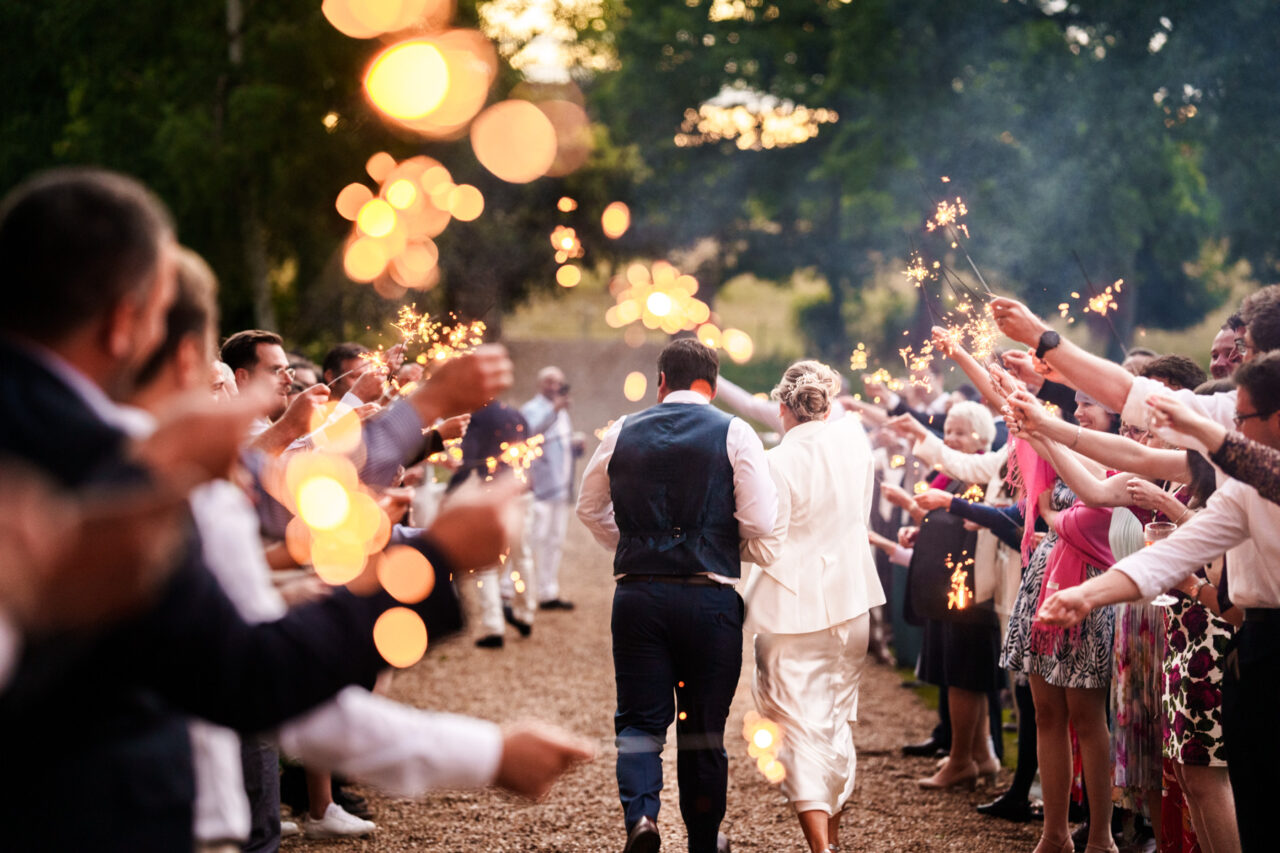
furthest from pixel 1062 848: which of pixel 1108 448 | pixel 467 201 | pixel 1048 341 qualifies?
pixel 467 201

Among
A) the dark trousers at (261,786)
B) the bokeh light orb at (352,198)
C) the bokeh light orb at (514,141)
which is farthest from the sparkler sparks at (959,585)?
the bokeh light orb at (514,141)

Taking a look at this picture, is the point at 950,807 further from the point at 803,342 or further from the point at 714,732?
the point at 803,342

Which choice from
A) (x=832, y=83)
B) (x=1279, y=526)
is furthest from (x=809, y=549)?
(x=832, y=83)

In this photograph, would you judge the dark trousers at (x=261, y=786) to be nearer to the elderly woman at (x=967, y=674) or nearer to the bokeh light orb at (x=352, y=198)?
the elderly woman at (x=967, y=674)

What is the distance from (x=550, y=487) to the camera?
11.4 metres

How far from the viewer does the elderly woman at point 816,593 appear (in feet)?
16.3

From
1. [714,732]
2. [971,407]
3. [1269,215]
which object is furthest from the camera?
[1269,215]

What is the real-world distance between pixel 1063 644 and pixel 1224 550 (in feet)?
4.80

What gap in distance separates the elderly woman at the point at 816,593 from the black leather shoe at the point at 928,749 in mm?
1825

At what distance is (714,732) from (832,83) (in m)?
20.5

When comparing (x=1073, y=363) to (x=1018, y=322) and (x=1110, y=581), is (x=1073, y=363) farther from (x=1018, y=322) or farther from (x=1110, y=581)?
(x=1110, y=581)

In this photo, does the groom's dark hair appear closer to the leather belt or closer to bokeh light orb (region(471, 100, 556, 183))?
the leather belt

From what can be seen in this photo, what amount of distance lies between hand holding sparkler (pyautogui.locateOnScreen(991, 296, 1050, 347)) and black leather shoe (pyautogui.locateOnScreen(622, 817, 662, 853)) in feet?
8.35

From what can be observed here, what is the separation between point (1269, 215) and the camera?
18.5m
